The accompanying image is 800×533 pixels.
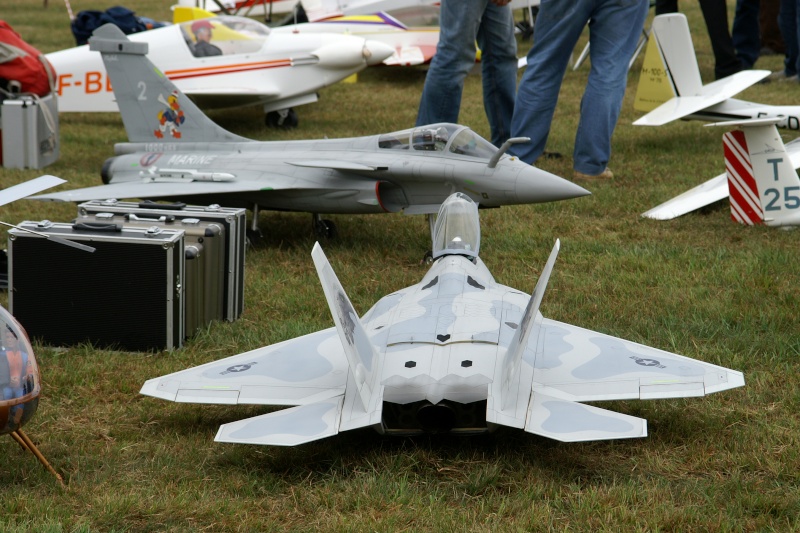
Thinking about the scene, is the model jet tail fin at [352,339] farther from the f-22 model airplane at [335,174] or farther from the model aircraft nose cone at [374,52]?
the model aircraft nose cone at [374,52]

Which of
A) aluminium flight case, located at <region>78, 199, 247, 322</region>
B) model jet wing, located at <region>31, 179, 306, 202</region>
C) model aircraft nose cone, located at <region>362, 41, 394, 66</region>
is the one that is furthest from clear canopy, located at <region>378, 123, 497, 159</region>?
model aircraft nose cone, located at <region>362, 41, 394, 66</region>

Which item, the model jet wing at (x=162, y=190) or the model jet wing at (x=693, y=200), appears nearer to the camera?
the model jet wing at (x=162, y=190)

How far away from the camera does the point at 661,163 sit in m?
9.35

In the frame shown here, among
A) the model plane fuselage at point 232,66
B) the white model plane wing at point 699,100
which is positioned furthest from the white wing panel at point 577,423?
the model plane fuselage at point 232,66

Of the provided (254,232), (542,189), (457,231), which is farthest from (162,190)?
(457,231)

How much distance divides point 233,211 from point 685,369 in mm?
2751

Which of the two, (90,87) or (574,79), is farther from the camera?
(574,79)

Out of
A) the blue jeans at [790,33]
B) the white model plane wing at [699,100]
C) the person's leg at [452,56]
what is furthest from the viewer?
the blue jeans at [790,33]

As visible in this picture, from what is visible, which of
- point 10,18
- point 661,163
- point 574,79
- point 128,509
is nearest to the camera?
point 128,509

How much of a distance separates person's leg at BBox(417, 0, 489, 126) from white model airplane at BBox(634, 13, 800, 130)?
218 cm

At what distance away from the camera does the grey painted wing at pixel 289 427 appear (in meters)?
3.32

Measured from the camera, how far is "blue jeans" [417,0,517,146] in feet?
27.7

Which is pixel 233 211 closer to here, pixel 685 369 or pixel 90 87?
pixel 685 369

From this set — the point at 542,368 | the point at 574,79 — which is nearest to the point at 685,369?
the point at 542,368
